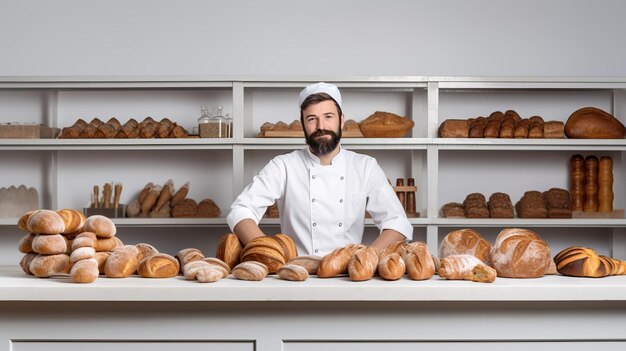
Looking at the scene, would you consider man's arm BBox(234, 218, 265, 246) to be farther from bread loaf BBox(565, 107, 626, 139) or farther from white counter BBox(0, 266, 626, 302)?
bread loaf BBox(565, 107, 626, 139)

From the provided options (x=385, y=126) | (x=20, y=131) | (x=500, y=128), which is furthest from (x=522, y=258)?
Answer: (x=20, y=131)

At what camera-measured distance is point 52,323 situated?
166cm

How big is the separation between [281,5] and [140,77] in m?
0.99

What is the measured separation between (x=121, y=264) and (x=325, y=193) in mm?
1533

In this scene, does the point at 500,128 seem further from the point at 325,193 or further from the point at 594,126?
the point at 325,193

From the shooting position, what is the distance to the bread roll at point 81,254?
1.73 meters

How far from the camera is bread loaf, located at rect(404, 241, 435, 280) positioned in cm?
171

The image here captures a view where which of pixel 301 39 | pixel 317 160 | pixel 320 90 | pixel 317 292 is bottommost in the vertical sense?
pixel 317 292

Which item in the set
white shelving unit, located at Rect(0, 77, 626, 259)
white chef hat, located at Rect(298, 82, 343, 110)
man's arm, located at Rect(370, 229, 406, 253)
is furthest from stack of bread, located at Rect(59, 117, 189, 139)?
man's arm, located at Rect(370, 229, 406, 253)

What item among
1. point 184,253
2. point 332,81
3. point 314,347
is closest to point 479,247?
point 314,347

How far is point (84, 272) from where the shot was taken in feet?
5.41

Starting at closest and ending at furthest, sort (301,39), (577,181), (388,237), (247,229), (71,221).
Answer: (71,221)
(247,229)
(388,237)
(577,181)
(301,39)

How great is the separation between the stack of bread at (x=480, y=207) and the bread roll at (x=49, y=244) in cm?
280

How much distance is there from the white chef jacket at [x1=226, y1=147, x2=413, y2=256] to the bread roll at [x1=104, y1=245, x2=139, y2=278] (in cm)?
135
